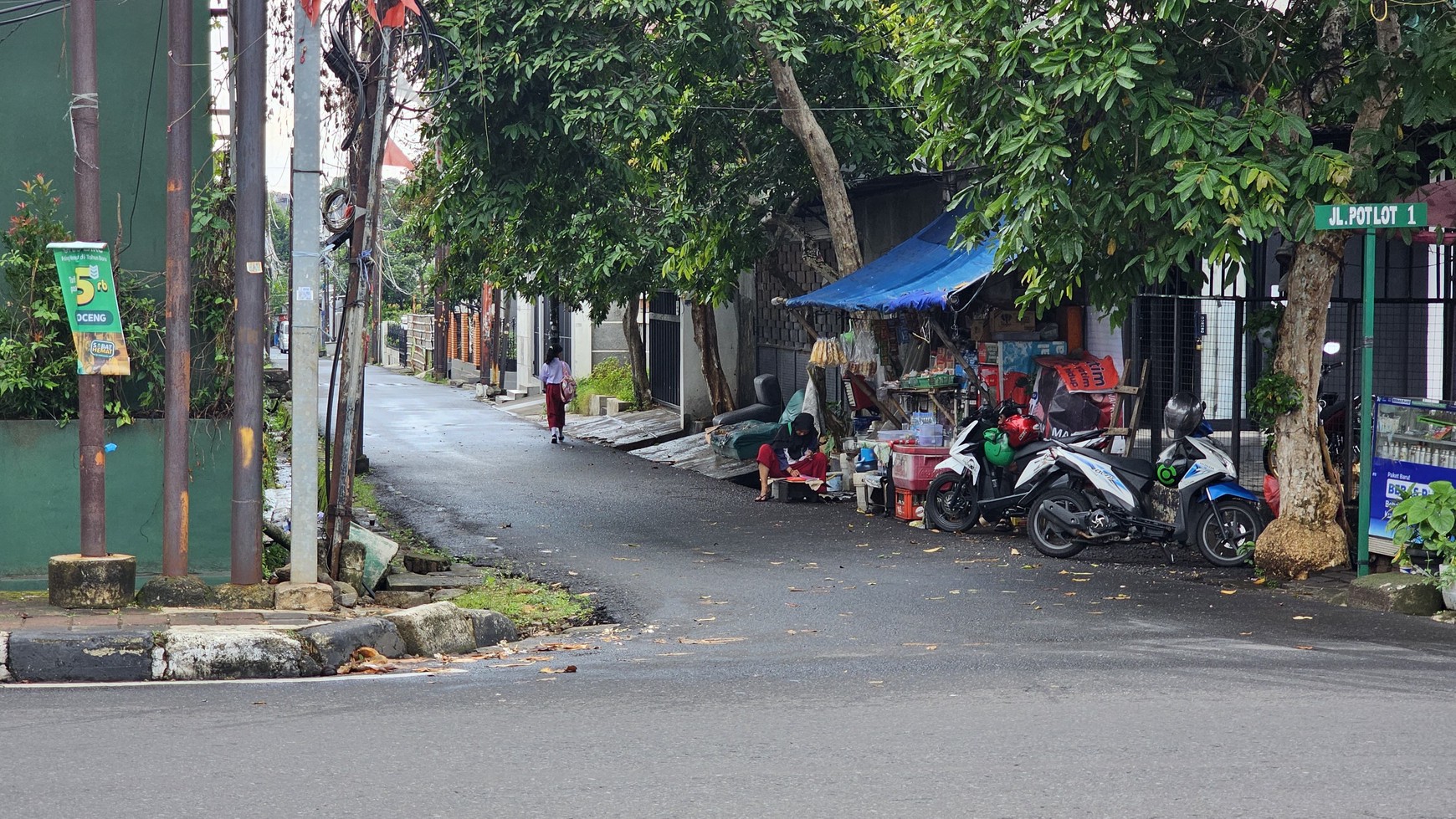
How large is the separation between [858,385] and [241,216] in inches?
388

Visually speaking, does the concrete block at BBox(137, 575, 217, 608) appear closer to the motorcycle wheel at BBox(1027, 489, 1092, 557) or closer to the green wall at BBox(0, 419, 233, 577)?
the green wall at BBox(0, 419, 233, 577)

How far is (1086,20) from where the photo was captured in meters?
9.78

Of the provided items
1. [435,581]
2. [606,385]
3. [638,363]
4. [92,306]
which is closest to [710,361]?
[638,363]

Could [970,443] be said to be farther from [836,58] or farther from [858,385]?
[836,58]

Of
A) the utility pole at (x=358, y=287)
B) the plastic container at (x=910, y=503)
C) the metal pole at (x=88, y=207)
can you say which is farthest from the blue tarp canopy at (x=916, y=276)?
the metal pole at (x=88, y=207)

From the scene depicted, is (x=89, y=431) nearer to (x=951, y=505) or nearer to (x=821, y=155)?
(x=951, y=505)

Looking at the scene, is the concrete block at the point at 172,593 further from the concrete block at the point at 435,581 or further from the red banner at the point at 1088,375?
the red banner at the point at 1088,375

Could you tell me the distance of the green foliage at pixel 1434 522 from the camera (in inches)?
358

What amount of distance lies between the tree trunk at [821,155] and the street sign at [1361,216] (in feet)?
25.1

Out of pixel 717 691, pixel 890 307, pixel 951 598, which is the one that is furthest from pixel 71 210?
pixel 890 307

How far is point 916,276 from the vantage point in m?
15.3

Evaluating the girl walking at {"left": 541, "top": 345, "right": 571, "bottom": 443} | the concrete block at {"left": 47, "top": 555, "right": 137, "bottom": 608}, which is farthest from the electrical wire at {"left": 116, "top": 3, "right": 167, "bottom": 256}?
the girl walking at {"left": 541, "top": 345, "right": 571, "bottom": 443}

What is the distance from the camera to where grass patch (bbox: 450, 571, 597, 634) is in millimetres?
9594

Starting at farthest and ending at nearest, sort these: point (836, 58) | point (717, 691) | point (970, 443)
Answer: point (836, 58) → point (970, 443) → point (717, 691)
